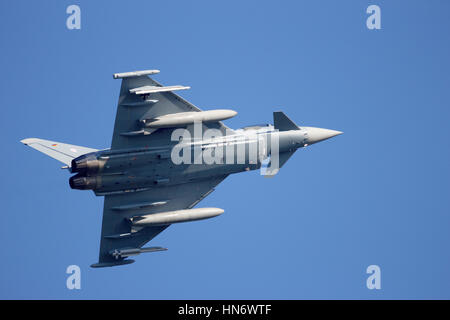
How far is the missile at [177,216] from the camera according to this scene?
32656 mm

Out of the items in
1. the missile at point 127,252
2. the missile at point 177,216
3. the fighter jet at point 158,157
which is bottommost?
the missile at point 127,252

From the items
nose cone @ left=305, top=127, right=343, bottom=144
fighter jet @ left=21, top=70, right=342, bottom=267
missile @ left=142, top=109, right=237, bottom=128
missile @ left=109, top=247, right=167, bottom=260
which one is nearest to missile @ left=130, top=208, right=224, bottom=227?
fighter jet @ left=21, top=70, right=342, bottom=267

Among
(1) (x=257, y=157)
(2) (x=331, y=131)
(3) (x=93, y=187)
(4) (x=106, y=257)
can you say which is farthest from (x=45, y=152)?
(2) (x=331, y=131)

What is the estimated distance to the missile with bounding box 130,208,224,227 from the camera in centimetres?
3266

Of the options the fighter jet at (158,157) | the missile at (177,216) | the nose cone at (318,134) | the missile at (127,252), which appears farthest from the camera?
the nose cone at (318,134)

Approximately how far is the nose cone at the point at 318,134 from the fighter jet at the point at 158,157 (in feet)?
0.12

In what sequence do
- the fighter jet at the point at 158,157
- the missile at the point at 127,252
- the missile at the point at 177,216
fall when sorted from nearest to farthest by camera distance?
the fighter jet at the point at 158,157 < the missile at the point at 177,216 < the missile at the point at 127,252

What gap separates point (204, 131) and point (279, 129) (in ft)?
10.3

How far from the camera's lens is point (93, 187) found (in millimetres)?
31297

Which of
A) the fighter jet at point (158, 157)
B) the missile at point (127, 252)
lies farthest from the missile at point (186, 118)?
the missile at point (127, 252)

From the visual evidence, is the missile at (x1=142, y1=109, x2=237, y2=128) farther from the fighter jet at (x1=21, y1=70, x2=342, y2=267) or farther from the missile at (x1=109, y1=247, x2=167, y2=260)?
the missile at (x1=109, y1=247, x2=167, y2=260)

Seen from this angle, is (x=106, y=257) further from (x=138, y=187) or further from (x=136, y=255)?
(x=138, y=187)

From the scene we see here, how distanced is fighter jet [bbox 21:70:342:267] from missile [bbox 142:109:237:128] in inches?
A: 1.4

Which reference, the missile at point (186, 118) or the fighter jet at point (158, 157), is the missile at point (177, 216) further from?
the missile at point (186, 118)
